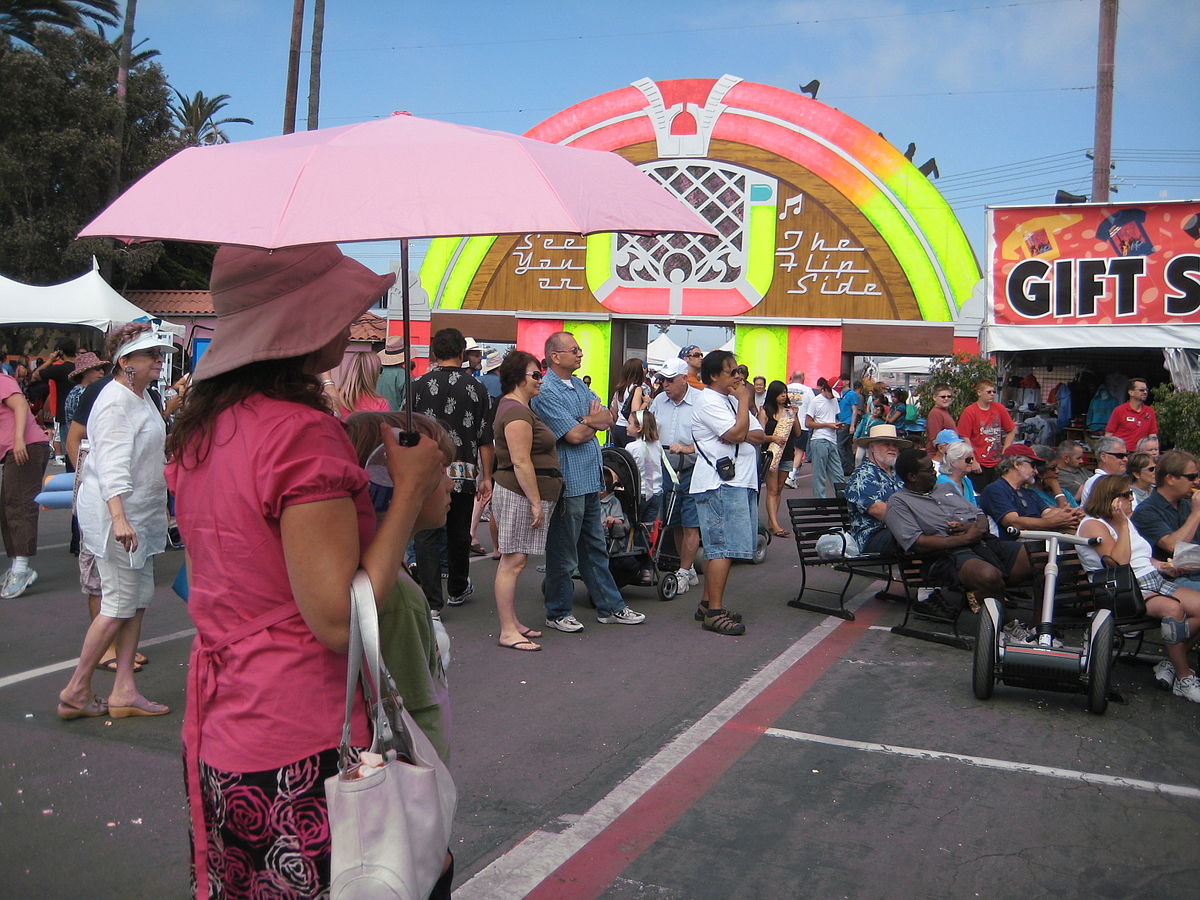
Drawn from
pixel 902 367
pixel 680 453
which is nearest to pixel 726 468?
pixel 680 453

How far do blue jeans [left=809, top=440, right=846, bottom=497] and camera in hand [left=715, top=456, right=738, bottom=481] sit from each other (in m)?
5.93

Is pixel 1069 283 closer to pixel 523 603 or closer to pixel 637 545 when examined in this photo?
pixel 637 545

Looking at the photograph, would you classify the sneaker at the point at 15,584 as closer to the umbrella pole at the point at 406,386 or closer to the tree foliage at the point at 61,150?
the umbrella pole at the point at 406,386

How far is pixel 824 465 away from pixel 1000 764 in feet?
27.4

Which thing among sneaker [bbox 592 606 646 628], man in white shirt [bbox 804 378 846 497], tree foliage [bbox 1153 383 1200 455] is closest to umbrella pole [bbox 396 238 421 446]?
sneaker [bbox 592 606 646 628]

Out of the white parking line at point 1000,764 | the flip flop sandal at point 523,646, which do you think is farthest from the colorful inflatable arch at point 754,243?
the white parking line at point 1000,764

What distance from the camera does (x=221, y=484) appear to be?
1.98 metres

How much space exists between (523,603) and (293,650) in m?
6.08

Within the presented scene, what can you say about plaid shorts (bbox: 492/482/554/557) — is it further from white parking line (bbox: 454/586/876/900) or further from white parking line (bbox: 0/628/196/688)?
white parking line (bbox: 0/628/196/688)

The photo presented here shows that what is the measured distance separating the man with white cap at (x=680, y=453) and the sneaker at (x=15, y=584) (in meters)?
4.97

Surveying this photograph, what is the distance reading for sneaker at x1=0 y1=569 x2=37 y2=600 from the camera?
7715mm

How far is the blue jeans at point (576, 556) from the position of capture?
276 inches

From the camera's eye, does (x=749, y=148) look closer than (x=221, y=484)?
No

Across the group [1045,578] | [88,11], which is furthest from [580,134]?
[1045,578]
